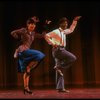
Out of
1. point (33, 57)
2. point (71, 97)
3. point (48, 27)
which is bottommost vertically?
point (71, 97)

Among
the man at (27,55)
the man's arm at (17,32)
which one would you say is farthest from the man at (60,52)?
the man's arm at (17,32)

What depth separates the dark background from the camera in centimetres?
956

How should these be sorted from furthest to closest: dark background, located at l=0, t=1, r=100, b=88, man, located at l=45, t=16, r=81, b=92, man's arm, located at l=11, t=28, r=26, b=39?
dark background, located at l=0, t=1, r=100, b=88 < man, located at l=45, t=16, r=81, b=92 < man's arm, located at l=11, t=28, r=26, b=39

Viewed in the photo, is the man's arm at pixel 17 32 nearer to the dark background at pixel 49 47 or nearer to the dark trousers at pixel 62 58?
the dark trousers at pixel 62 58

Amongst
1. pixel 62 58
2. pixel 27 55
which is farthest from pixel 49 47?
pixel 27 55

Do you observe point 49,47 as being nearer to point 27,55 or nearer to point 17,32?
point 27,55

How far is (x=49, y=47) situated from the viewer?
9.70 m

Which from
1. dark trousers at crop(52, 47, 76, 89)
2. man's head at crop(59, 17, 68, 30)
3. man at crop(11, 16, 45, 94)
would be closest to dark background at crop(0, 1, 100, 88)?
man's head at crop(59, 17, 68, 30)

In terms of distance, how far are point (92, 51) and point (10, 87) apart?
1968 mm

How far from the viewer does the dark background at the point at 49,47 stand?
9562 millimetres

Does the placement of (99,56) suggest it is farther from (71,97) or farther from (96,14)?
(71,97)

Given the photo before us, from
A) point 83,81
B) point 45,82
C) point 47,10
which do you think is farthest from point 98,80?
point 47,10

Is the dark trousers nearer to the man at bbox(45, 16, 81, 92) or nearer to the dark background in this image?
the man at bbox(45, 16, 81, 92)

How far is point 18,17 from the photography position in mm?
9578
